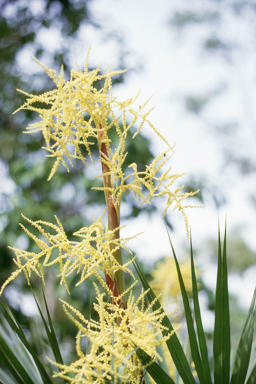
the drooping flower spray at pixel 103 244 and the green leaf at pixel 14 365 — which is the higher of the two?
the drooping flower spray at pixel 103 244

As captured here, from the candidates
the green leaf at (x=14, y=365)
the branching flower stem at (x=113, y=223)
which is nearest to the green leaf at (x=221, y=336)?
the branching flower stem at (x=113, y=223)

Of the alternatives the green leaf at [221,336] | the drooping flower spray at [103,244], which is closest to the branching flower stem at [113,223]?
the drooping flower spray at [103,244]

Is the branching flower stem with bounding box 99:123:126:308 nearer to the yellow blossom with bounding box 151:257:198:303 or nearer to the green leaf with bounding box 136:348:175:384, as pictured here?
the green leaf with bounding box 136:348:175:384

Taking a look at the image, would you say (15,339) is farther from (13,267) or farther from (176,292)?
(13,267)

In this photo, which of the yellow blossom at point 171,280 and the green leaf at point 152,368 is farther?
the yellow blossom at point 171,280

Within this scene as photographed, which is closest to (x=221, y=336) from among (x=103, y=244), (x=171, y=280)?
(x=103, y=244)

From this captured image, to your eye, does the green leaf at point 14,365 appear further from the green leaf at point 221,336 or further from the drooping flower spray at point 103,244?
the green leaf at point 221,336
